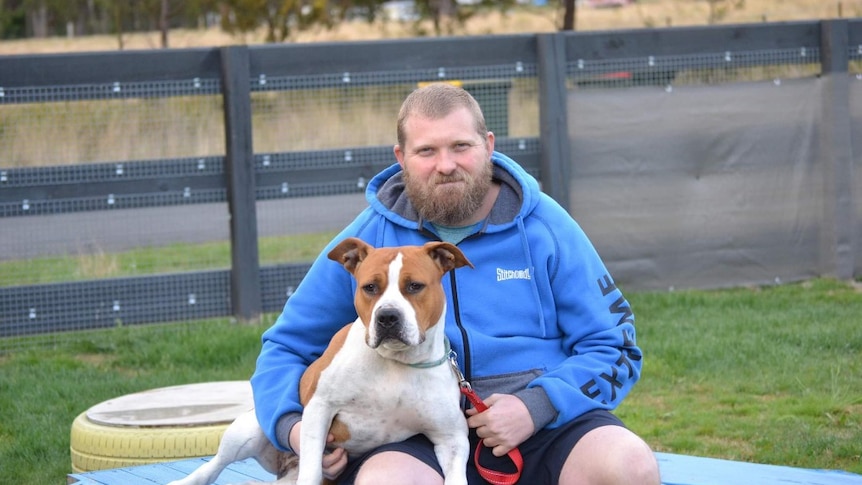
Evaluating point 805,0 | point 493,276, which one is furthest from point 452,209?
point 805,0

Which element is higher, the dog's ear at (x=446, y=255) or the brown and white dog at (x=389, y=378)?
the dog's ear at (x=446, y=255)

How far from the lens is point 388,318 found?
321cm

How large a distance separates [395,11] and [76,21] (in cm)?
1082

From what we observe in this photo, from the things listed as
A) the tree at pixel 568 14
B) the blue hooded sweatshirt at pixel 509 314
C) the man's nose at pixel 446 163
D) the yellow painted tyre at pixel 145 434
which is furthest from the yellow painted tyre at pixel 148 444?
the tree at pixel 568 14

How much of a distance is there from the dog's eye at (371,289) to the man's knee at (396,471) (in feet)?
1.64

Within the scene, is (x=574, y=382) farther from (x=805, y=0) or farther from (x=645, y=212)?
(x=805, y=0)

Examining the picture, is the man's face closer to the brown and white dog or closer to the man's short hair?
the man's short hair

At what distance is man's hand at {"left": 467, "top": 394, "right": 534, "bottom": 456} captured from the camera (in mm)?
3477

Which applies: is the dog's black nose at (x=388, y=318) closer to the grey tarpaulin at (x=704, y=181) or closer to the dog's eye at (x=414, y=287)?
the dog's eye at (x=414, y=287)

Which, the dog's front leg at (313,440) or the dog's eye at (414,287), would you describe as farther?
the dog's front leg at (313,440)

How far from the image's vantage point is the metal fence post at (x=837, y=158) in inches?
373

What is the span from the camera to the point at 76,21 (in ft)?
111

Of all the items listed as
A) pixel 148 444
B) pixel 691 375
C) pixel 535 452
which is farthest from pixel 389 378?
pixel 691 375

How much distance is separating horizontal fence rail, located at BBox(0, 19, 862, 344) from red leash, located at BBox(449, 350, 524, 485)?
4.87m
